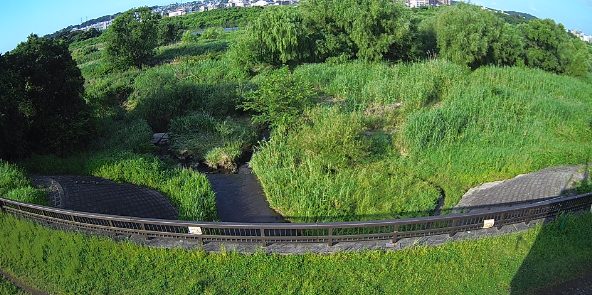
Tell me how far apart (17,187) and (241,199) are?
5.50 m

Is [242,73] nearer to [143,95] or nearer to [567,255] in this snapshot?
[143,95]

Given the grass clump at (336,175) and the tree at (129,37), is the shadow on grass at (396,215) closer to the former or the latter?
the grass clump at (336,175)

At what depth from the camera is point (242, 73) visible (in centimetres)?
2236

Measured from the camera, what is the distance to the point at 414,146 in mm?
12906

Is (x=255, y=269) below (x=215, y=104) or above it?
below

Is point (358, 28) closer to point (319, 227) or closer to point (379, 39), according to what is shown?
point (379, 39)

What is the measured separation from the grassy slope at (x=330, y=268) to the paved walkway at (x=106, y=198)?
150 cm

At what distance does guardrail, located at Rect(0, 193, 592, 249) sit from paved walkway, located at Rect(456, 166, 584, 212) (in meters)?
1.40

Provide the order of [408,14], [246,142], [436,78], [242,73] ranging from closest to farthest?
[246,142] < [436,78] < [242,73] < [408,14]

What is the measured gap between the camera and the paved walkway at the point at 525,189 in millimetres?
9992

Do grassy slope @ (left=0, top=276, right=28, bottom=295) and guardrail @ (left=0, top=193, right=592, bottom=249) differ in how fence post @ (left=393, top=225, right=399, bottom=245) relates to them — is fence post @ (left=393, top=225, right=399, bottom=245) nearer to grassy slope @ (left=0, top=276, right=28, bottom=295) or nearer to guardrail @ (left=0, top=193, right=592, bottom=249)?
guardrail @ (left=0, top=193, right=592, bottom=249)

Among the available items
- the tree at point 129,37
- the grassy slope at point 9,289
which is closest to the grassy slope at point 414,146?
the grassy slope at point 9,289

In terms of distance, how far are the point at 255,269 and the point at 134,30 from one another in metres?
24.0

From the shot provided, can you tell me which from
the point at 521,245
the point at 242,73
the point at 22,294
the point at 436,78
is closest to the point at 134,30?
the point at 242,73
